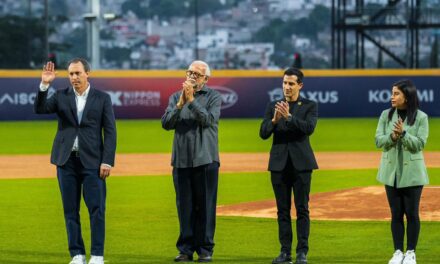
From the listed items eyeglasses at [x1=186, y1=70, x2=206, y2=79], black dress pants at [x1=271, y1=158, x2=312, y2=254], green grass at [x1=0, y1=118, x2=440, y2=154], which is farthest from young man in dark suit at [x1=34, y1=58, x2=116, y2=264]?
green grass at [x1=0, y1=118, x2=440, y2=154]

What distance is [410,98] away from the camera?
10648 millimetres

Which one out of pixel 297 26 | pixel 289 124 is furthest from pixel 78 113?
pixel 297 26

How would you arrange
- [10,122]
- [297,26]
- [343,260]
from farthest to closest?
1. [297,26]
2. [10,122]
3. [343,260]

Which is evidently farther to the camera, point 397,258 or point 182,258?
point 182,258

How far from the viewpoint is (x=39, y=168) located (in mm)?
24531

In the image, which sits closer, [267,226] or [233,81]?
[267,226]

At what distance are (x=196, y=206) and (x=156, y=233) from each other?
2560 mm

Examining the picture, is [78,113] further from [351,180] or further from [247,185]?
[351,180]

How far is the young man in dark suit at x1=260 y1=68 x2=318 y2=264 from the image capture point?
35.8 ft

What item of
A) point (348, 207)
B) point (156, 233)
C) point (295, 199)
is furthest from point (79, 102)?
point (348, 207)

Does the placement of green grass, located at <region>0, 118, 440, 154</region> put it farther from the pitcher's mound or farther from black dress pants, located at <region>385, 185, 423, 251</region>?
black dress pants, located at <region>385, 185, 423, 251</region>

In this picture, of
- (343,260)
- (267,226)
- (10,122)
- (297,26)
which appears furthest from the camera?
(297,26)

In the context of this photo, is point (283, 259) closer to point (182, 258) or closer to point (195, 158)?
point (182, 258)

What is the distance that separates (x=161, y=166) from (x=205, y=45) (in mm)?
58984
